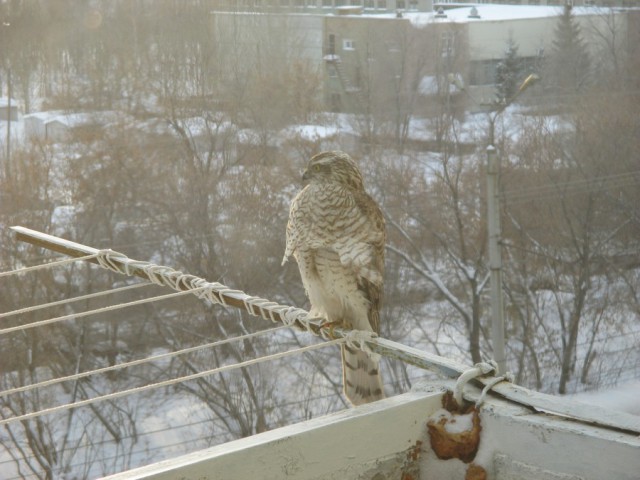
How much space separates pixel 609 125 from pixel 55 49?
14.1 ft

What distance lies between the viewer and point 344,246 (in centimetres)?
177

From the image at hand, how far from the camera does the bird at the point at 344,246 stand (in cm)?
176

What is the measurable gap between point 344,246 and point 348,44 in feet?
15.6

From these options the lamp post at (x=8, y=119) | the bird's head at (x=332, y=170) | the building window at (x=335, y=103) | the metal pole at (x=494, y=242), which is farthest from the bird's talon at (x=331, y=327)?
the building window at (x=335, y=103)

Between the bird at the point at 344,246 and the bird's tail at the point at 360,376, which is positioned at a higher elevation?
the bird at the point at 344,246

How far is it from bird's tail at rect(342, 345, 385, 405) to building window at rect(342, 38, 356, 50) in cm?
480

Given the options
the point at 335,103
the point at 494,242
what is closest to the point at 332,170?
the point at 494,242

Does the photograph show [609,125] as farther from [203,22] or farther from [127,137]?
[127,137]

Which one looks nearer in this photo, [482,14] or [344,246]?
[344,246]

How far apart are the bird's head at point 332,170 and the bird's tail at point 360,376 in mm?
340

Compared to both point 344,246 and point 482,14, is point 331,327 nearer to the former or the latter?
point 344,246

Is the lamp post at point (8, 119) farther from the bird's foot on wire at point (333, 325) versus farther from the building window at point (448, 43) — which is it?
the bird's foot on wire at point (333, 325)

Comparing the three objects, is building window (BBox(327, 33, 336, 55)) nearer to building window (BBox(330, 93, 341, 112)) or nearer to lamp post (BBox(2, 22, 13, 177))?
building window (BBox(330, 93, 341, 112))

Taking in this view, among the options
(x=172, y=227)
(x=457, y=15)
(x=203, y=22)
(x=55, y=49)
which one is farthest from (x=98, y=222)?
(x=457, y=15)
